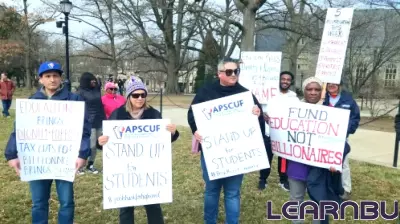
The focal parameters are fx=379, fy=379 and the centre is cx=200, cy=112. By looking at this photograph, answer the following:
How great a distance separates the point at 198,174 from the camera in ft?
22.7

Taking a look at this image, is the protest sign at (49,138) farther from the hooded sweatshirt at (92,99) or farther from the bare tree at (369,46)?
the bare tree at (369,46)

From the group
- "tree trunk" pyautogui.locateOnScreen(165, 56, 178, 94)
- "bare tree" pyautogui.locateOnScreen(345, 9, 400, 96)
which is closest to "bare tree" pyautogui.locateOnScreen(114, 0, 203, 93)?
"tree trunk" pyautogui.locateOnScreen(165, 56, 178, 94)

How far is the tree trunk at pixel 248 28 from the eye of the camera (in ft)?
62.1

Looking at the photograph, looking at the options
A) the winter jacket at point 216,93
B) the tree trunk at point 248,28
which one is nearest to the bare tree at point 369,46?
the tree trunk at point 248,28

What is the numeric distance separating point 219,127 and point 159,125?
0.64 meters

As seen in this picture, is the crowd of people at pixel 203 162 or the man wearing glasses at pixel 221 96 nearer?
the crowd of people at pixel 203 162

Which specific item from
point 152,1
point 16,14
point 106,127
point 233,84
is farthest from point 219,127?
point 16,14

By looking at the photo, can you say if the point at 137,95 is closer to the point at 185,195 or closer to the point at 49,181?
the point at 49,181

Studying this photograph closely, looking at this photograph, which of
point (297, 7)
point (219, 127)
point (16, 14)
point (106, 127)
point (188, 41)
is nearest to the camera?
point (106, 127)

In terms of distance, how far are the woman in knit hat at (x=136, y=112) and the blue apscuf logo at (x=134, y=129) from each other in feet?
0.33

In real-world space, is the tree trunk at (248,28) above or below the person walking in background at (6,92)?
above

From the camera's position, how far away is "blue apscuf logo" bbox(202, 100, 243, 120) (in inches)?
152

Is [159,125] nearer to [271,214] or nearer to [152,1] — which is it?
[271,214]

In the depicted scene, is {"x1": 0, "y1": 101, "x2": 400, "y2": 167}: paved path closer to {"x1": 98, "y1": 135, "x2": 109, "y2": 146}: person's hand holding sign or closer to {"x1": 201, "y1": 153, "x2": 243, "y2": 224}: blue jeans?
{"x1": 201, "y1": 153, "x2": 243, "y2": 224}: blue jeans
